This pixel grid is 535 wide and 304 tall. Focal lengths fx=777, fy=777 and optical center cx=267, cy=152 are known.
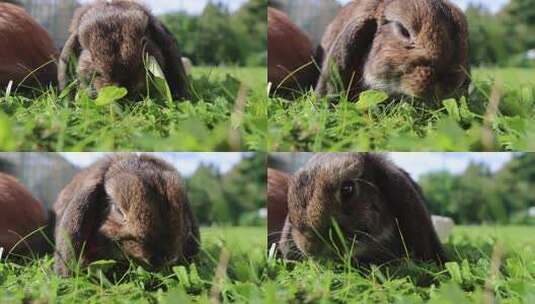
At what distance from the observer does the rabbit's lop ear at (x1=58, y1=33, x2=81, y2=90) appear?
375 centimetres

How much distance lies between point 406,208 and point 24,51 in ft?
6.84

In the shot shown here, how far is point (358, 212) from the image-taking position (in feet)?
11.4

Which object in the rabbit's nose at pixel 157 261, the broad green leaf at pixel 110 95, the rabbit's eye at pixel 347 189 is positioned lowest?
the rabbit's nose at pixel 157 261

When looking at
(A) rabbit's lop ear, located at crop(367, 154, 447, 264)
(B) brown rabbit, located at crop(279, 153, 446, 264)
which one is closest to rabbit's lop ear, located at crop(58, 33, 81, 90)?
(B) brown rabbit, located at crop(279, 153, 446, 264)

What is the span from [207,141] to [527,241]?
1.81 metres

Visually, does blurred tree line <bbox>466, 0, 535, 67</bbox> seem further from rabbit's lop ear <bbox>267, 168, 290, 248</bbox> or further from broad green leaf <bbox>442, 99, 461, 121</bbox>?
rabbit's lop ear <bbox>267, 168, 290, 248</bbox>

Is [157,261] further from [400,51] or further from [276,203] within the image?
[400,51]

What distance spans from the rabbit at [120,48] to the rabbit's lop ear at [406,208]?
1.04 metres

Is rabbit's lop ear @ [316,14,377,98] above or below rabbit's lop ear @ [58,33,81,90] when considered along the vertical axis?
above

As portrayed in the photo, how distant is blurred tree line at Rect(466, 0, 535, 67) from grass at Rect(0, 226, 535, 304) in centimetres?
109

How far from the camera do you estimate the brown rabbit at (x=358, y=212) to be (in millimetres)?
3434

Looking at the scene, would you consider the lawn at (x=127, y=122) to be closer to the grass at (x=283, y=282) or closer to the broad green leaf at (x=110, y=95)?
the broad green leaf at (x=110, y=95)

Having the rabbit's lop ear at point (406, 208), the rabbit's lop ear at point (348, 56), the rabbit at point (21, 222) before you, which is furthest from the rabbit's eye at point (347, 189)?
the rabbit at point (21, 222)

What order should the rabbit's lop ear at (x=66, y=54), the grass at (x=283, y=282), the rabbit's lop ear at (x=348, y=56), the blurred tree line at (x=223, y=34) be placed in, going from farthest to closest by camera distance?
1. the blurred tree line at (x=223, y=34)
2. the rabbit's lop ear at (x=66, y=54)
3. the rabbit's lop ear at (x=348, y=56)
4. the grass at (x=283, y=282)
